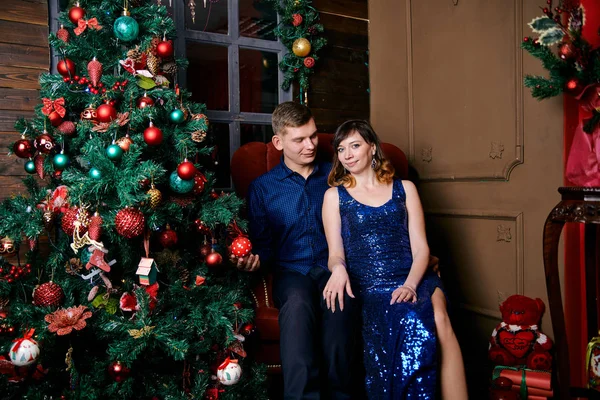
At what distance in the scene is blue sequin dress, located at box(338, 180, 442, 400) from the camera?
173cm

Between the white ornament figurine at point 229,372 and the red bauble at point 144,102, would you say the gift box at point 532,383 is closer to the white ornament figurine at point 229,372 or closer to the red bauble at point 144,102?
the white ornament figurine at point 229,372

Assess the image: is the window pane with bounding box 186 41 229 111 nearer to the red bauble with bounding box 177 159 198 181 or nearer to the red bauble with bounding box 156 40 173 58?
the red bauble with bounding box 156 40 173 58

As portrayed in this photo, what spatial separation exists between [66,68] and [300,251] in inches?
48.7

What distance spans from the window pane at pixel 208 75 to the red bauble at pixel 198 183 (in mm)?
1152

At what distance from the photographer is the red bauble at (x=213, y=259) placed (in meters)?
1.89

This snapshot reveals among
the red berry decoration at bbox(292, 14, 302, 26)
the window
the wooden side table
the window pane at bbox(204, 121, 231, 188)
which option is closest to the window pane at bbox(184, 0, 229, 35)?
the window

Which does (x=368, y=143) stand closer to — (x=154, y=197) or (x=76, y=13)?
(x=154, y=197)

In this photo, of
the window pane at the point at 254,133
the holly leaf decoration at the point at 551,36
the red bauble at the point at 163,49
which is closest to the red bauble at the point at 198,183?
the red bauble at the point at 163,49

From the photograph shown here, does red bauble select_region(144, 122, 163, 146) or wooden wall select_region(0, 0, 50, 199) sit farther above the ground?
wooden wall select_region(0, 0, 50, 199)

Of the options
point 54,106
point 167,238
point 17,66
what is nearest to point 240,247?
point 167,238

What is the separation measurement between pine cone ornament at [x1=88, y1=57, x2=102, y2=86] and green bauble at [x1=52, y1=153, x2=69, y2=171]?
299 millimetres

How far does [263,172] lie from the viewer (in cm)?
259

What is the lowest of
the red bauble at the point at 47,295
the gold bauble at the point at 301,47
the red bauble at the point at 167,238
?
the red bauble at the point at 47,295

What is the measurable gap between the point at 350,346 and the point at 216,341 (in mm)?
520
